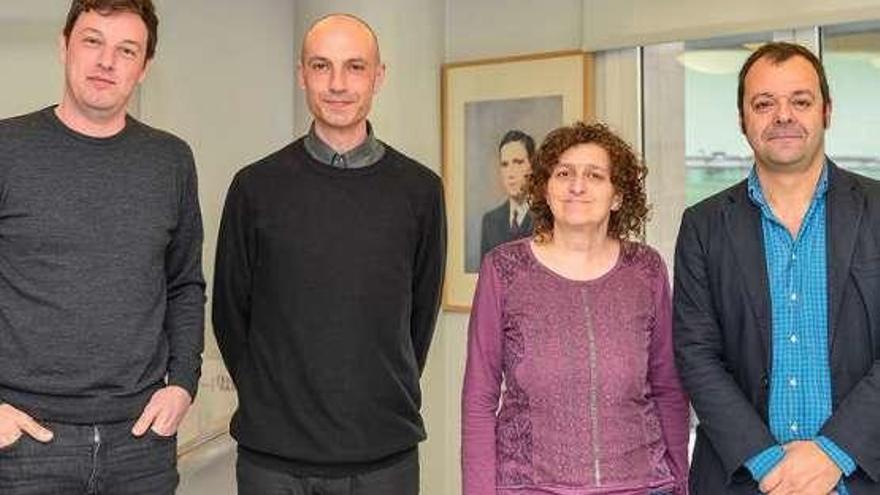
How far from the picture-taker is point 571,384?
70.5 inches

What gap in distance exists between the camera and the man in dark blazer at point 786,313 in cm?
175

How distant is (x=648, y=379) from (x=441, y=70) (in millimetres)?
2209

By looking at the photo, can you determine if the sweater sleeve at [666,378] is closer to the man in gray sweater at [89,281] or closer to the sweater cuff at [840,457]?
the sweater cuff at [840,457]

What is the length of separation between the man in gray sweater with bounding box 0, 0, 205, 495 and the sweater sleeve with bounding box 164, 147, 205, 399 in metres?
0.03

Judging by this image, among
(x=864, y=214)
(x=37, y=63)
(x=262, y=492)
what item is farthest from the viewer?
(x=37, y=63)

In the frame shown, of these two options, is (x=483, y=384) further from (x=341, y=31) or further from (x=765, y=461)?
(x=341, y=31)

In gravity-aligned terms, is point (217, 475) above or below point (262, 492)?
below

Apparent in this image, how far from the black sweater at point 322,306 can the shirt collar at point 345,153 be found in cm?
2

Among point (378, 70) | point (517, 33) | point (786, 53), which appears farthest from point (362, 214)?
point (517, 33)

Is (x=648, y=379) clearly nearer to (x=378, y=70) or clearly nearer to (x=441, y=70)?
(x=378, y=70)

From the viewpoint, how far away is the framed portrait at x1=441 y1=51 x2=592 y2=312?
3574 mm

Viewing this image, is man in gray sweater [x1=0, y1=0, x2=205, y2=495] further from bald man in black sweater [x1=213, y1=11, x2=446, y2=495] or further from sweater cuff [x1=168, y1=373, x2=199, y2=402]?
Result: bald man in black sweater [x1=213, y1=11, x2=446, y2=495]

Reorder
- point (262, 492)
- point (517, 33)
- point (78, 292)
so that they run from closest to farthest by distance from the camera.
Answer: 1. point (78, 292)
2. point (262, 492)
3. point (517, 33)

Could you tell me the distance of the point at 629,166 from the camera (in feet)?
6.29
